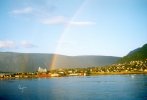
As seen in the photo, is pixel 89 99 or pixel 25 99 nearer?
pixel 89 99

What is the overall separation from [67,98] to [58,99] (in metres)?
3.66

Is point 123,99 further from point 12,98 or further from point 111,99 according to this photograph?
point 12,98

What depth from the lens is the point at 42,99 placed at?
111 m

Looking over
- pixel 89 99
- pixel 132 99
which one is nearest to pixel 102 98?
pixel 89 99

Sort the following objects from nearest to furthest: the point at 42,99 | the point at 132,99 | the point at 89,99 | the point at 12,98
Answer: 1. the point at 132,99
2. the point at 89,99
3. the point at 42,99
4. the point at 12,98

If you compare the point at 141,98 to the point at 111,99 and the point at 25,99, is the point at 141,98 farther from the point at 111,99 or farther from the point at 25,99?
the point at 25,99

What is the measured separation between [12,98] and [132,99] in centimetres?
4906

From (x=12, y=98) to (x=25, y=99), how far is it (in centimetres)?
803

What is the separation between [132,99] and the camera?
97188 millimetres

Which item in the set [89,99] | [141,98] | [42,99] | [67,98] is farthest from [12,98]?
[141,98]

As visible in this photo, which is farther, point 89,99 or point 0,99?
point 0,99

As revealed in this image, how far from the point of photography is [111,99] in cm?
9944

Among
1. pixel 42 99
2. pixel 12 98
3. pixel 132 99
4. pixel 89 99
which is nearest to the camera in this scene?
pixel 132 99

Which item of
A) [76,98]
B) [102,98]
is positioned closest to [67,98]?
[76,98]
